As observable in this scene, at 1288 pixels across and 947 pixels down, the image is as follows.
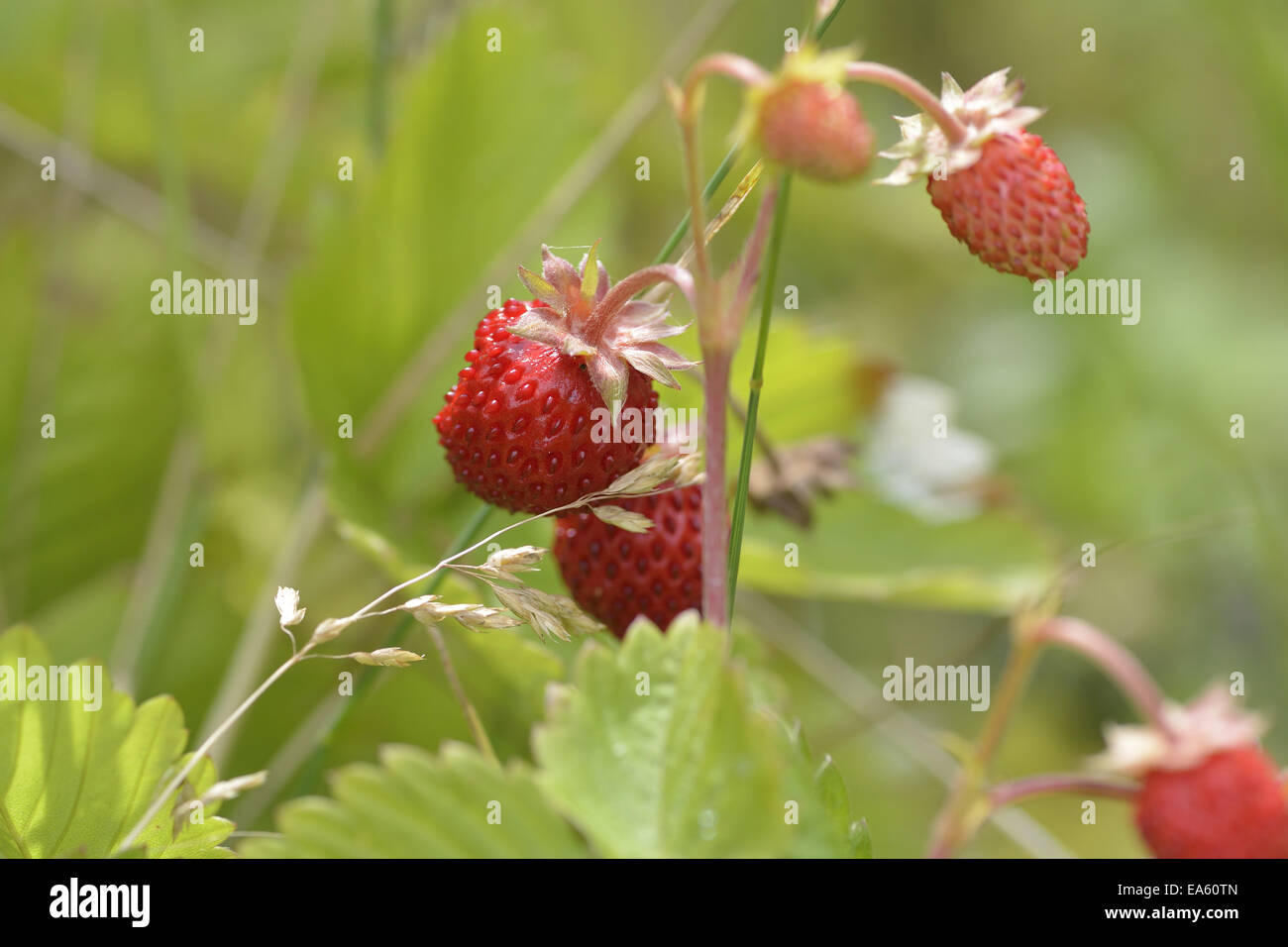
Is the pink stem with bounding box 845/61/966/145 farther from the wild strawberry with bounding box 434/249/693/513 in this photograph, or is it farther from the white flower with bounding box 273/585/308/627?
the white flower with bounding box 273/585/308/627

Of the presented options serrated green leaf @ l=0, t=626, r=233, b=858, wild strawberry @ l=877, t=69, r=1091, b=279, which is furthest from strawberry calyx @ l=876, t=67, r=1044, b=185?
serrated green leaf @ l=0, t=626, r=233, b=858

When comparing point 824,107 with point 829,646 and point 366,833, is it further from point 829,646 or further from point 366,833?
point 829,646

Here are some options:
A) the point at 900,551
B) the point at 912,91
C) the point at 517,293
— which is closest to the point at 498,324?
the point at 912,91

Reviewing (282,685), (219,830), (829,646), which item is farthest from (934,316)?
(219,830)

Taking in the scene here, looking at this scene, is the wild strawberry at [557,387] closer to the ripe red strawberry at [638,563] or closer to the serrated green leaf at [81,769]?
the ripe red strawberry at [638,563]

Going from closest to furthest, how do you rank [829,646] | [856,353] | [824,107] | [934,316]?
[824,107] < [856,353] < [829,646] < [934,316]

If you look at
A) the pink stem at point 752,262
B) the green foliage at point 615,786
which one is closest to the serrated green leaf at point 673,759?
the green foliage at point 615,786
